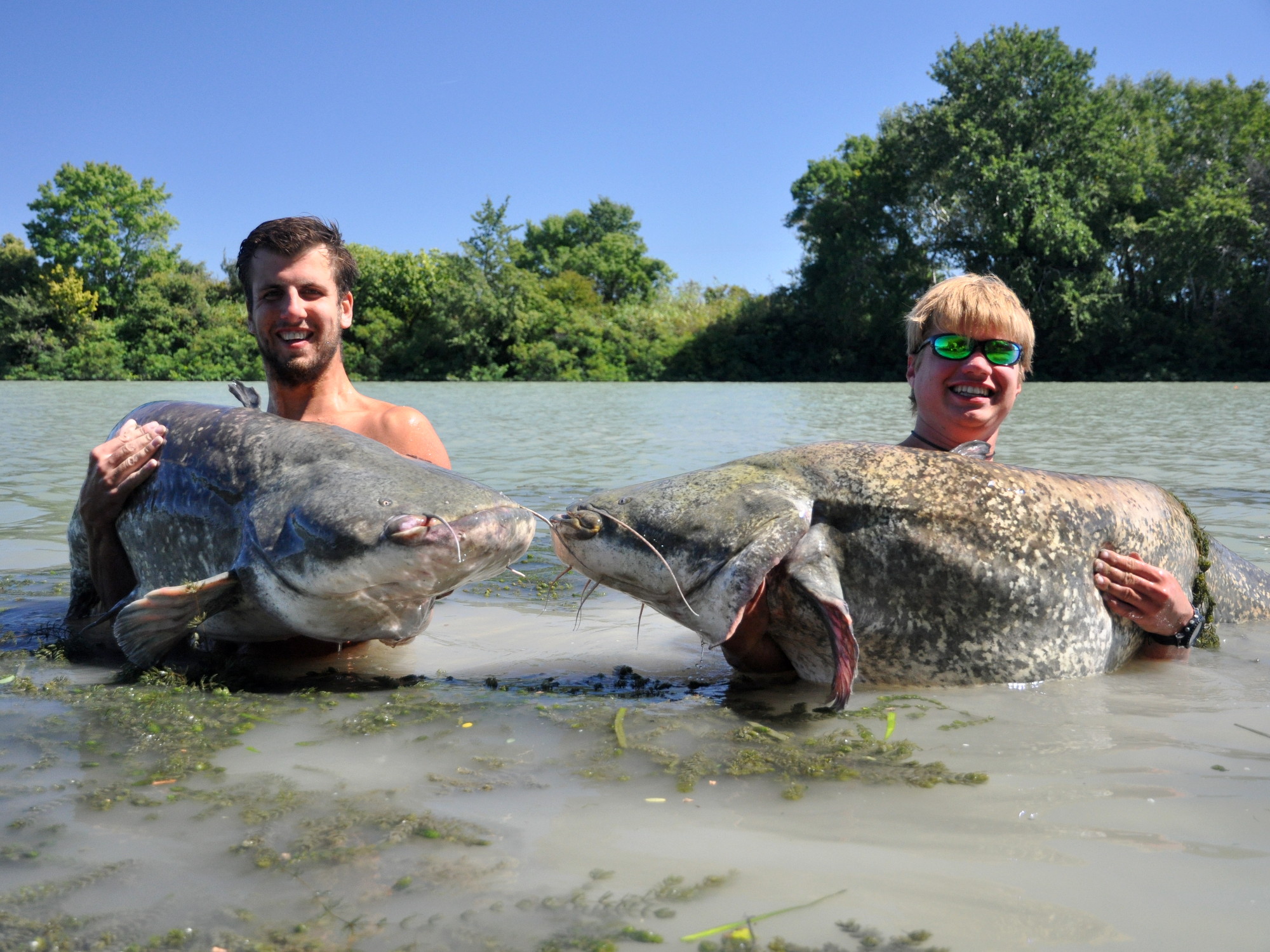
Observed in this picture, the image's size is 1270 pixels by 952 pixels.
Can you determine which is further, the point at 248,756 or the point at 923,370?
the point at 923,370

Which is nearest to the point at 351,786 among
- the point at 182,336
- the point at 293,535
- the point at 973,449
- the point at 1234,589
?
the point at 293,535

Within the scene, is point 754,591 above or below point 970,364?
below

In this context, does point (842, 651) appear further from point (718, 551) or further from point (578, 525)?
point (578, 525)

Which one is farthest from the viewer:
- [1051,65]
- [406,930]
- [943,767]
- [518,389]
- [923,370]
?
Result: [1051,65]

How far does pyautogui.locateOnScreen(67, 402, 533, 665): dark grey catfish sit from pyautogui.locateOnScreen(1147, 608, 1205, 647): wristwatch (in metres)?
2.20

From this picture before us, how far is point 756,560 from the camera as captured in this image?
2760mm

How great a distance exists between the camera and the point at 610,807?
222 cm

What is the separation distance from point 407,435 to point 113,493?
42.6 inches

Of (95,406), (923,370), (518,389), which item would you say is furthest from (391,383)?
(923,370)

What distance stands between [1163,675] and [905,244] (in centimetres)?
4303

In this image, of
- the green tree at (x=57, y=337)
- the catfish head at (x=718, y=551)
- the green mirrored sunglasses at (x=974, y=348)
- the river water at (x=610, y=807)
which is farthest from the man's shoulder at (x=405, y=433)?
the green tree at (x=57, y=337)

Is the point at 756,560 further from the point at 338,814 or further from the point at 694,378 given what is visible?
the point at 694,378

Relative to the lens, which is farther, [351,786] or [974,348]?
[974,348]

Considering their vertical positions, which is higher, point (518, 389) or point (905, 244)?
point (905, 244)
